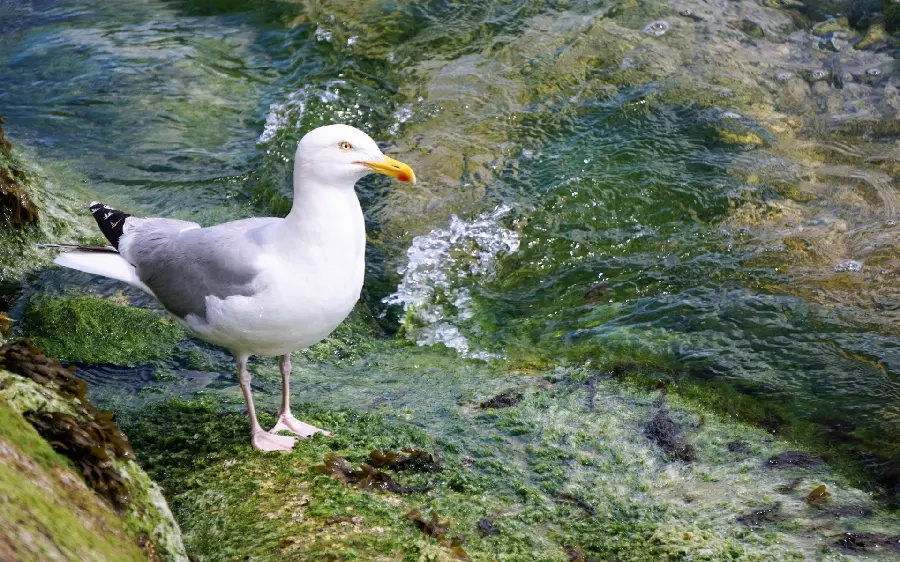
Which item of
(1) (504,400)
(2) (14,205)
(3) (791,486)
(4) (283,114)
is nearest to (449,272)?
(1) (504,400)

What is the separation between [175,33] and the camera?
1041 cm

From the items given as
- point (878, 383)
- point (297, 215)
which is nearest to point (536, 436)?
point (297, 215)

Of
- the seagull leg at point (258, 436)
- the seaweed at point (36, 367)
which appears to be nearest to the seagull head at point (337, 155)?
the seagull leg at point (258, 436)

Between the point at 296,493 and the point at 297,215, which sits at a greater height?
the point at 297,215

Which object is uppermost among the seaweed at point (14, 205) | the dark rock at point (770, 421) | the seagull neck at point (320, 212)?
the seagull neck at point (320, 212)

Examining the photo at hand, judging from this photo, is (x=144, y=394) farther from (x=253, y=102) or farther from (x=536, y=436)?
(x=253, y=102)

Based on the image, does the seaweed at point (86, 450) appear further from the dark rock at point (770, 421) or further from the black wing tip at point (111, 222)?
the dark rock at point (770, 421)

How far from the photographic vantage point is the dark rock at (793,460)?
459 cm

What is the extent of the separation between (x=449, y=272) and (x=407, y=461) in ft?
9.16

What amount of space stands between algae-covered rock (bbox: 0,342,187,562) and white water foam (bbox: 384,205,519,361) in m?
3.03

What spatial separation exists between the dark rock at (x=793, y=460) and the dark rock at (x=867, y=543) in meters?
→ 0.72

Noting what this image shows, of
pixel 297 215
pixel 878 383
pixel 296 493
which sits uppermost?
pixel 297 215

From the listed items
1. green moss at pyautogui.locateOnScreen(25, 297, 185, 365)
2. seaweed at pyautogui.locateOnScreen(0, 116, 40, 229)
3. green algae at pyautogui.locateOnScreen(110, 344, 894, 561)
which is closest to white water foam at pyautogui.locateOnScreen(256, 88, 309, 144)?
seaweed at pyautogui.locateOnScreen(0, 116, 40, 229)

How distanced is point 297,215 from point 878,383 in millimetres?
3488
